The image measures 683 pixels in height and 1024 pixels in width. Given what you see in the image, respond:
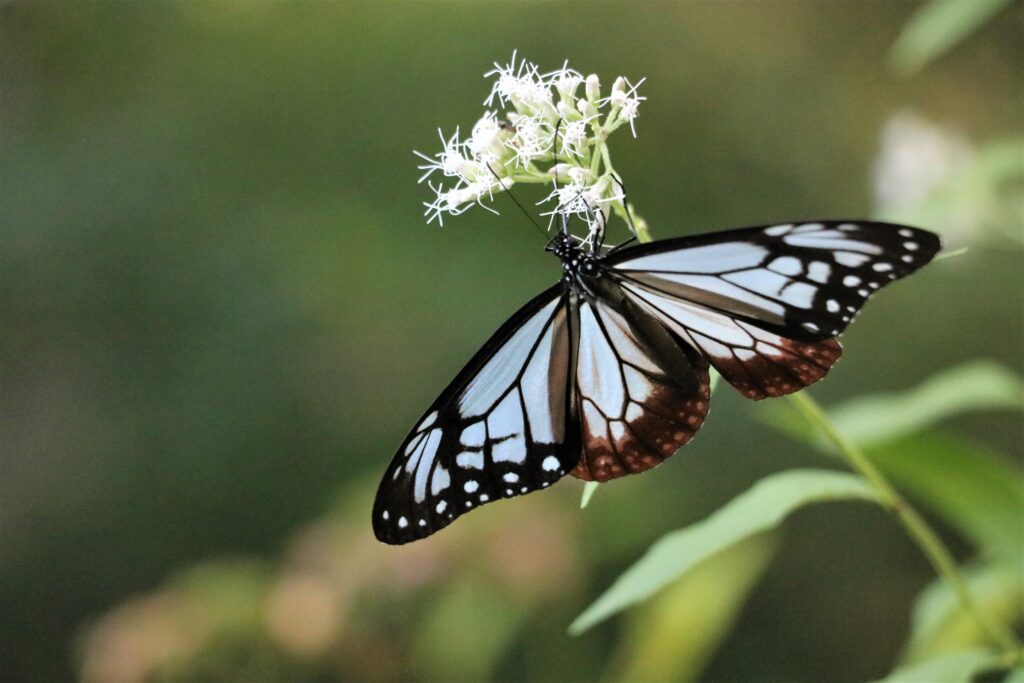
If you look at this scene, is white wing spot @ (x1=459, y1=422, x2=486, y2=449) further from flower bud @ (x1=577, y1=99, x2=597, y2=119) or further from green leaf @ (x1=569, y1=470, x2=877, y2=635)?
flower bud @ (x1=577, y1=99, x2=597, y2=119)

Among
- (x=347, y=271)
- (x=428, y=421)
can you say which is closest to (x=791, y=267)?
(x=428, y=421)

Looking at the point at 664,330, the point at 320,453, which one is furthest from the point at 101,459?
the point at 664,330

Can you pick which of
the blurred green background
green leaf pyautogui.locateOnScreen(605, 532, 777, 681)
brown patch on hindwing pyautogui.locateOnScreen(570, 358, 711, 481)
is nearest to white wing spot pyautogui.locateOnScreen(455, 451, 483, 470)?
brown patch on hindwing pyautogui.locateOnScreen(570, 358, 711, 481)

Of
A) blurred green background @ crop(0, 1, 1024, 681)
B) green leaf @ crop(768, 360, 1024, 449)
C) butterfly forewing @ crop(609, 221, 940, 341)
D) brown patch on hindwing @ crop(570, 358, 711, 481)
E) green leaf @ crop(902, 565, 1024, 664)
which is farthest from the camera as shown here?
blurred green background @ crop(0, 1, 1024, 681)

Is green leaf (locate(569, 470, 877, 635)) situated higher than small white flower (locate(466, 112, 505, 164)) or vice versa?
small white flower (locate(466, 112, 505, 164))

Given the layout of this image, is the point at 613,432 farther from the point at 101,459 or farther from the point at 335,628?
the point at 101,459

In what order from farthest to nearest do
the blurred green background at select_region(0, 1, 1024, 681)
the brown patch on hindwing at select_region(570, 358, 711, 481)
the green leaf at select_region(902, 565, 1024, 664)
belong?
the blurred green background at select_region(0, 1, 1024, 681) → the green leaf at select_region(902, 565, 1024, 664) → the brown patch on hindwing at select_region(570, 358, 711, 481)

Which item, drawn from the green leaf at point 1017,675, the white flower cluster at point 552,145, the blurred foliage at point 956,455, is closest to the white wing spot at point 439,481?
the white flower cluster at point 552,145
